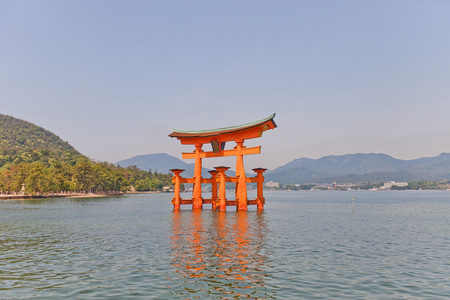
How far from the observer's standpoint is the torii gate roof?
37.8 meters

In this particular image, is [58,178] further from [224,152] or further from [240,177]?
[240,177]

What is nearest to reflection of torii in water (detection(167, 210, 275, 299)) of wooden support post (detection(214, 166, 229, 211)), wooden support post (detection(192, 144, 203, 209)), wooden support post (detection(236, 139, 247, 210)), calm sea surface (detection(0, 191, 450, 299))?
calm sea surface (detection(0, 191, 450, 299))

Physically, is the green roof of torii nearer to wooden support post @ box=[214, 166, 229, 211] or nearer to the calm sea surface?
wooden support post @ box=[214, 166, 229, 211]

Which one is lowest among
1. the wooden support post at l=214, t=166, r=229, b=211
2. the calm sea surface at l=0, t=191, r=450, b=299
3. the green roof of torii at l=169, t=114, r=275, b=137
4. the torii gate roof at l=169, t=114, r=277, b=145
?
the calm sea surface at l=0, t=191, r=450, b=299

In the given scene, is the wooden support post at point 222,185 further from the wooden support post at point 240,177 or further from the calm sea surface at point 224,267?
the calm sea surface at point 224,267

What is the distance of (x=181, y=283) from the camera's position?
1023cm

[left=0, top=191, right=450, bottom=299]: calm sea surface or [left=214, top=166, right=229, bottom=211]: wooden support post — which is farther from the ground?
[left=214, top=166, right=229, bottom=211]: wooden support post

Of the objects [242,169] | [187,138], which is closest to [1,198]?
[187,138]

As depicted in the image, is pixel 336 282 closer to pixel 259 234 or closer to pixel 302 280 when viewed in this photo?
pixel 302 280

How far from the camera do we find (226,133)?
39875mm

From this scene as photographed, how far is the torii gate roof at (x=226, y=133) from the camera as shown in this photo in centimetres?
3781

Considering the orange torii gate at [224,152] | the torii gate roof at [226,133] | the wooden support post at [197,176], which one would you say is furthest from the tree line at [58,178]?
the wooden support post at [197,176]

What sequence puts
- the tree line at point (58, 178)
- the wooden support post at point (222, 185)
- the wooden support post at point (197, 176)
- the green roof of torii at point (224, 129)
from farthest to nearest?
the tree line at point (58, 178)
the wooden support post at point (197, 176)
the wooden support post at point (222, 185)
the green roof of torii at point (224, 129)

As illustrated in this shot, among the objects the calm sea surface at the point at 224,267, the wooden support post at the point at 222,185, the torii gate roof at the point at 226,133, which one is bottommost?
the calm sea surface at the point at 224,267
